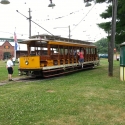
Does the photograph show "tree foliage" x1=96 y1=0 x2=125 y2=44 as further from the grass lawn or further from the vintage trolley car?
the grass lawn

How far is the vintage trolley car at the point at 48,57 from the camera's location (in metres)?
16.6

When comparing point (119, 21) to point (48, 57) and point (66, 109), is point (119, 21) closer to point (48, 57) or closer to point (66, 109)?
point (48, 57)

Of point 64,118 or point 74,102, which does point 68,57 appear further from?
point 64,118

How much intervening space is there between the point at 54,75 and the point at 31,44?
2.93 metres

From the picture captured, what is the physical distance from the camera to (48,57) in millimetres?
16875

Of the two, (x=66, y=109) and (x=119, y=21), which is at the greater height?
(x=119, y=21)

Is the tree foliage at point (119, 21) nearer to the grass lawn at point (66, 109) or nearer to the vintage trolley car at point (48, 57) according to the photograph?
the vintage trolley car at point (48, 57)

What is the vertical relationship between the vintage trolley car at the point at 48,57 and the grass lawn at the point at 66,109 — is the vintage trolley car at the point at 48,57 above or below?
above

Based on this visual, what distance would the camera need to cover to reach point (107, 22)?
840 inches

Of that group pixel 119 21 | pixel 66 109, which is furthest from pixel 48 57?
pixel 66 109

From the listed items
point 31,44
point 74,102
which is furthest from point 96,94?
point 31,44

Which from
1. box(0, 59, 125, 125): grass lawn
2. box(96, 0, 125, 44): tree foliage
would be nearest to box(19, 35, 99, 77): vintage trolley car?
box(96, 0, 125, 44): tree foliage

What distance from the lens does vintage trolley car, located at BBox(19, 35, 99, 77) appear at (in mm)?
16641

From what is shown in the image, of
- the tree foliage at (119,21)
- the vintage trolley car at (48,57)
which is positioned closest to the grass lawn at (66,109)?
the vintage trolley car at (48,57)
